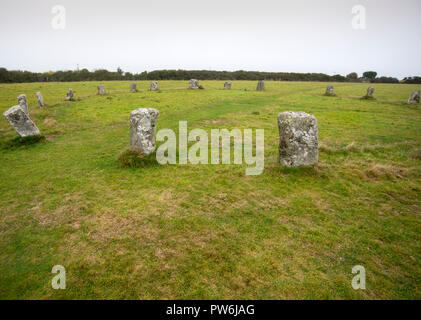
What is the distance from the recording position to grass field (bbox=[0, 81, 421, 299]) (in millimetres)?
4004

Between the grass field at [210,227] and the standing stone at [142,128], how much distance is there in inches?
44.2

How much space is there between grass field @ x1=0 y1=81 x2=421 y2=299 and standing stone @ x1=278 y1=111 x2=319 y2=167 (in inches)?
17.3

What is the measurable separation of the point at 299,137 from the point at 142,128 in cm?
591

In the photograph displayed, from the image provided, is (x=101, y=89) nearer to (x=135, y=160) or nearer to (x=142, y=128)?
(x=142, y=128)

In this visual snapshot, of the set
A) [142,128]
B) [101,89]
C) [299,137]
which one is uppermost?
[101,89]

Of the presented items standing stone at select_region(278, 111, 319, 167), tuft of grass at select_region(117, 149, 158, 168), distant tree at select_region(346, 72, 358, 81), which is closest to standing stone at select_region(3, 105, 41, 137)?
tuft of grass at select_region(117, 149, 158, 168)

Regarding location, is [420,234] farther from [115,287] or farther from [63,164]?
[63,164]

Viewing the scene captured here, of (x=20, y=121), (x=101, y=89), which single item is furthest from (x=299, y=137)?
(x=101, y=89)

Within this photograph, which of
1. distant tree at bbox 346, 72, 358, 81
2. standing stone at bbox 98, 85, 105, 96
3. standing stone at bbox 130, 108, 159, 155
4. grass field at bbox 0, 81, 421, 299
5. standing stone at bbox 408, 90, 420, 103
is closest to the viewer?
grass field at bbox 0, 81, 421, 299

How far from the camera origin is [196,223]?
5570mm

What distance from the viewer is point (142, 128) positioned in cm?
884

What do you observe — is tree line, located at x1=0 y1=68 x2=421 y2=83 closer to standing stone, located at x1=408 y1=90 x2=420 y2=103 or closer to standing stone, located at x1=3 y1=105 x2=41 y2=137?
standing stone, located at x1=408 y1=90 x2=420 y2=103

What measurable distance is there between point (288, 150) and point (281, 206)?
2.56m
